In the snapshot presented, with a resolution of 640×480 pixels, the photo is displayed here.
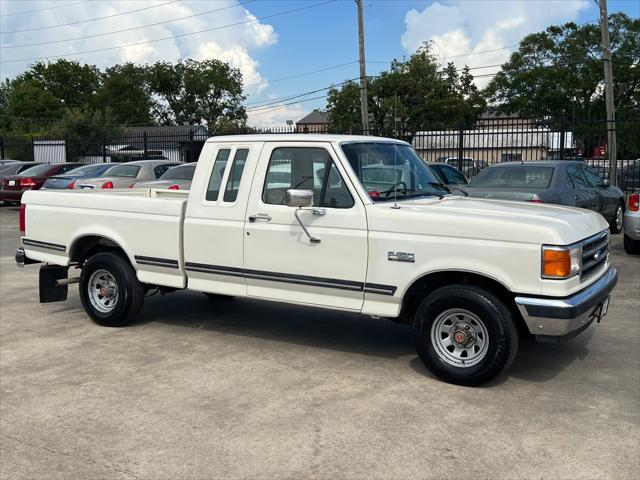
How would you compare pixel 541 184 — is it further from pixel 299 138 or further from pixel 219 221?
pixel 219 221

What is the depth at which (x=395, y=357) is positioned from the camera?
6.08 m

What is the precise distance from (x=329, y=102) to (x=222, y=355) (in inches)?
2231

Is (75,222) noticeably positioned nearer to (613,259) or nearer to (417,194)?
(417,194)

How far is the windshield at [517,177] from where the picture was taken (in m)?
11.1

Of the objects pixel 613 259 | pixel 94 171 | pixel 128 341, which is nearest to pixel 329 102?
pixel 94 171

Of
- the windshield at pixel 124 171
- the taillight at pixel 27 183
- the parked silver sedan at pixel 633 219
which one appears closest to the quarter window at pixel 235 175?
the parked silver sedan at pixel 633 219

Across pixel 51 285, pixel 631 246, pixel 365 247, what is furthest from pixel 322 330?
pixel 631 246

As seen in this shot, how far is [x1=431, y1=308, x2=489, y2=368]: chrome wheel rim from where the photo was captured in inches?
205

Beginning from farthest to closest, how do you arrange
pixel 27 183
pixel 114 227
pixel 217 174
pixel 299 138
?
pixel 27 183
pixel 114 227
pixel 217 174
pixel 299 138

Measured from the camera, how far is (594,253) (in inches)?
216

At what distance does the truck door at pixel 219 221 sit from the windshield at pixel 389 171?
39.1 inches

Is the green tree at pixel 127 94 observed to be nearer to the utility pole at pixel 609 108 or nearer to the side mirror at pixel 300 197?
the utility pole at pixel 609 108

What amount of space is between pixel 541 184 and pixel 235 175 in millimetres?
6481

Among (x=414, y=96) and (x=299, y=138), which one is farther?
(x=414, y=96)
